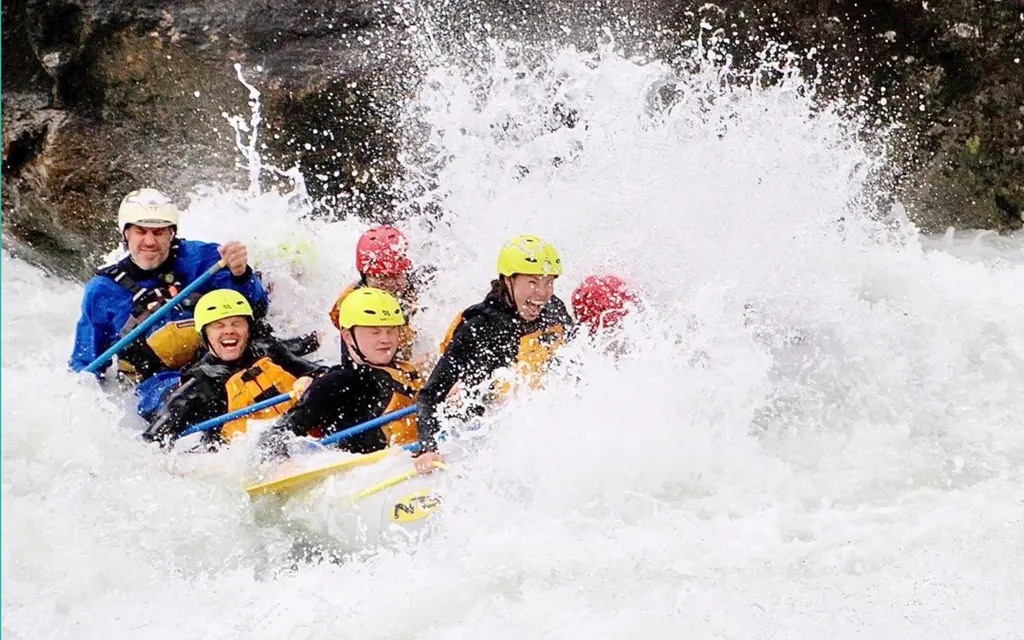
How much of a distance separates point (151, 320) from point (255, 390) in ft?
2.83

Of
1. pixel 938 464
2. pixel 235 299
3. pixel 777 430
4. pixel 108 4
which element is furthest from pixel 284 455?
pixel 108 4

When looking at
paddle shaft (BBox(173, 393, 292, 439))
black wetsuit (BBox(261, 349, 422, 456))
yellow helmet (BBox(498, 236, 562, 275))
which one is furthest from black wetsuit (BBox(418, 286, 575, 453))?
paddle shaft (BBox(173, 393, 292, 439))

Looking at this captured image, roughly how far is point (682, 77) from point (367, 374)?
145 inches

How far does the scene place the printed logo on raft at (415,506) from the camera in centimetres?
420

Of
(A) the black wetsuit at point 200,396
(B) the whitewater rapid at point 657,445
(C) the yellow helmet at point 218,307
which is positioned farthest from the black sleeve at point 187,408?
(C) the yellow helmet at point 218,307

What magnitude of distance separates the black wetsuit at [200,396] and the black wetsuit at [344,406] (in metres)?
0.49

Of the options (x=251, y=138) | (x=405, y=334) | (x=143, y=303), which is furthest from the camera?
(x=251, y=138)

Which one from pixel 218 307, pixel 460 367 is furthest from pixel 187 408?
pixel 460 367

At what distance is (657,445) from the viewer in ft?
14.1

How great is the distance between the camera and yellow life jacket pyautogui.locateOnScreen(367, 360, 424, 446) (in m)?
4.88

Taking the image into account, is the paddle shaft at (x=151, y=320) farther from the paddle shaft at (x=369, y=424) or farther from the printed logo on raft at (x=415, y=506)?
the printed logo on raft at (x=415, y=506)

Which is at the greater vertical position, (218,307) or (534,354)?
A: (218,307)

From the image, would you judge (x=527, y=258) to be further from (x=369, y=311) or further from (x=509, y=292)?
(x=369, y=311)

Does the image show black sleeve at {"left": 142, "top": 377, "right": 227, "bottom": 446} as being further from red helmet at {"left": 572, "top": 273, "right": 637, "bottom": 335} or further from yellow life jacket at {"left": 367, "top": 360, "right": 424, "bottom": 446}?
red helmet at {"left": 572, "top": 273, "right": 637, "bottom": 335}
